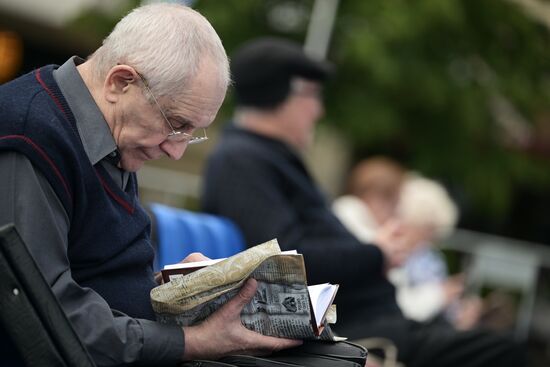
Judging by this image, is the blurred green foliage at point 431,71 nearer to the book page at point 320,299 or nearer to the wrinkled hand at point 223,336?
the book page at point 320,299

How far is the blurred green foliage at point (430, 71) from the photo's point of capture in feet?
31.6

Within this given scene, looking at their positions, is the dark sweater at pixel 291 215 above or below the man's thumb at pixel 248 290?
below

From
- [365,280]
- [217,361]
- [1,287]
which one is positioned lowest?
[365,280]

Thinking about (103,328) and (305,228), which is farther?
(305,228)

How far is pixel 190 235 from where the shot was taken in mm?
3969

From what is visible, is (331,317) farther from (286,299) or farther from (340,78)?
(340,78)

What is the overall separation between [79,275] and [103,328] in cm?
22

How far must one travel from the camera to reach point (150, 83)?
7.71 feet

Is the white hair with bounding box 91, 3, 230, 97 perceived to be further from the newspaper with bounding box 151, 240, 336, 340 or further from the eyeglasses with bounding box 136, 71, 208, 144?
the newspaper with bounding box 151, 240, 336, 340

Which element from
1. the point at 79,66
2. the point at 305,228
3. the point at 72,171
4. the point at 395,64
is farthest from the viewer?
the point at 395,64

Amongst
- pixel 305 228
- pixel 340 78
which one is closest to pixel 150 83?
pixel 305 228

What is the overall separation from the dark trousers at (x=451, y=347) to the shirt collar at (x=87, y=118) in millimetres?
2310

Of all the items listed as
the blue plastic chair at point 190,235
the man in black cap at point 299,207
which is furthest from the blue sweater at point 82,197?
the man in black cap at point 299,207

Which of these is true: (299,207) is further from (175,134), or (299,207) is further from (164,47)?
(164,47)
